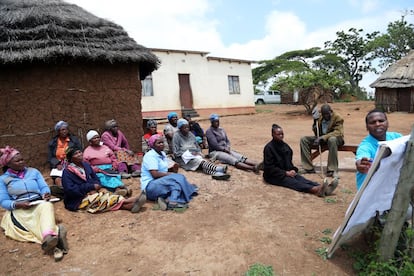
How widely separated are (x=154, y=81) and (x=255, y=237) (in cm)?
1454

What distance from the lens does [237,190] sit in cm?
520

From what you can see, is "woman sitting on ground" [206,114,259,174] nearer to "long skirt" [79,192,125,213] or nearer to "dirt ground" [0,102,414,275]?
"dirt ground" [0,102,414,275]

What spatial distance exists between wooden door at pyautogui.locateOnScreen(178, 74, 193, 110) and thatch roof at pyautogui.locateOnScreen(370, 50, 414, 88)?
10637mm

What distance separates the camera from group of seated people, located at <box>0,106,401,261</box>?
345cm

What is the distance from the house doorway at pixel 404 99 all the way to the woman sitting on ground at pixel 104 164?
17497mm

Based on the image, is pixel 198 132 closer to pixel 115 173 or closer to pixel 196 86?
pixel 115 173

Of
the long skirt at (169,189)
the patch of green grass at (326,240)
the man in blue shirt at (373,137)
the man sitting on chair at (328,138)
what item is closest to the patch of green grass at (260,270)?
the patch of green grass at (326,240)

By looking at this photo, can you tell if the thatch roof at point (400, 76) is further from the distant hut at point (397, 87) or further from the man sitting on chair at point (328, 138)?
the man sitting on chair at point (328, 138)

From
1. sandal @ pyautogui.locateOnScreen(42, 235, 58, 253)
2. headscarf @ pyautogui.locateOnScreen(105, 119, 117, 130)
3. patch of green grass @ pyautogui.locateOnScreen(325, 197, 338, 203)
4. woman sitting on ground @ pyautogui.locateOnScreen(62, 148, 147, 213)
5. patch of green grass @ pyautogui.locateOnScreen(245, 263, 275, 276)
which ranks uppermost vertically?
headscarf @ pyautogui.locateOnScreen(105, 119, 117, 130)

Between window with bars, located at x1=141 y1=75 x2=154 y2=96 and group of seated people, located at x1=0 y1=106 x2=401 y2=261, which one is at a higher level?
window with bars, located at x1=141 y1=75 x2=154 y2=96

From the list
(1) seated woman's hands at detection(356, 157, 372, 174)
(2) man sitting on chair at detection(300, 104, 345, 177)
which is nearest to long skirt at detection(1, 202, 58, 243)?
(1) seated woman's hands at detection(356, 157, 372, 174)

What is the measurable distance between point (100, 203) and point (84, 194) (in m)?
0.25

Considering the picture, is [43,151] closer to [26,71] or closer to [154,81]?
[26,71]

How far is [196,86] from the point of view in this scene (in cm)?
1858
